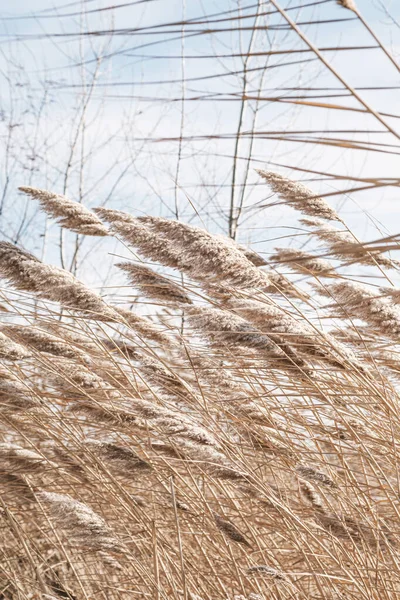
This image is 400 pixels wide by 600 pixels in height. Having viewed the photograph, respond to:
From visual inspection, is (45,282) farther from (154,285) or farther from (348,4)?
(348,4)

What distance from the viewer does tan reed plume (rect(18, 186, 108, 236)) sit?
1999 millimetres

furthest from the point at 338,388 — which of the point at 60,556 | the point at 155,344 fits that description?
the point at 60,556

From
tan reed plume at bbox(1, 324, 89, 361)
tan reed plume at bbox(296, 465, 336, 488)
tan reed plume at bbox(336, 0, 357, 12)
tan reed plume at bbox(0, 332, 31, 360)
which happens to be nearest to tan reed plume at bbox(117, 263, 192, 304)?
tan reed plume at bbox(1, 324, 89, 361)

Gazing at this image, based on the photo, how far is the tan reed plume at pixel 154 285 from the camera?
198cm

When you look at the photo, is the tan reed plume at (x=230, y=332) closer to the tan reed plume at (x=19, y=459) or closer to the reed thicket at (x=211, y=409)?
the reed thicket at (x=211, y=409)

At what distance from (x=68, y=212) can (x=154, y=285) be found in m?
0.36

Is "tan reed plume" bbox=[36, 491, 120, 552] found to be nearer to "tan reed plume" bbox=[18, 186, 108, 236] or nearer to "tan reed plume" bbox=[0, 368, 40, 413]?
"tan reed plume" bbox=[0, 368, 40, 413]

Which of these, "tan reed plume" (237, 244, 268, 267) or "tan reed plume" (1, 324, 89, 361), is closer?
"tan reed plume" (1, 324, 89, 361)

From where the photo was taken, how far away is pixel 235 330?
162 cm

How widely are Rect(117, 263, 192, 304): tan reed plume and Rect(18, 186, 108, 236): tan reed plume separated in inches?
6.4

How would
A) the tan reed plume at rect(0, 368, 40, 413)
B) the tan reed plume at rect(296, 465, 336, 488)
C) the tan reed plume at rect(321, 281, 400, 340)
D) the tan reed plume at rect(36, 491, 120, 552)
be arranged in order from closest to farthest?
1. the tan reed plume at rect(36, 491, 120, 552)
2. the tan reed plume at rect(296, 465, 336, 488)
3. the tan reed plume at rect(321, 281, 400, 340)
4. the tan reed plume at rect(0, 368, 40, 413)

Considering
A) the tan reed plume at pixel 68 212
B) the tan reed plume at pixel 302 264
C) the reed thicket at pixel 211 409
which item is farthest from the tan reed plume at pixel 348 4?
the tan reed plume at pixel 68 212

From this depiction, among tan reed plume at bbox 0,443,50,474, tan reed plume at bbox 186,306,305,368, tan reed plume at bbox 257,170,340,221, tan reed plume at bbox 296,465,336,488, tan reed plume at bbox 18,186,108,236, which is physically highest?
tan reed plume at bbox 257,170,340,221

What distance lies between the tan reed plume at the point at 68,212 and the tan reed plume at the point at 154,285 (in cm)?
16
